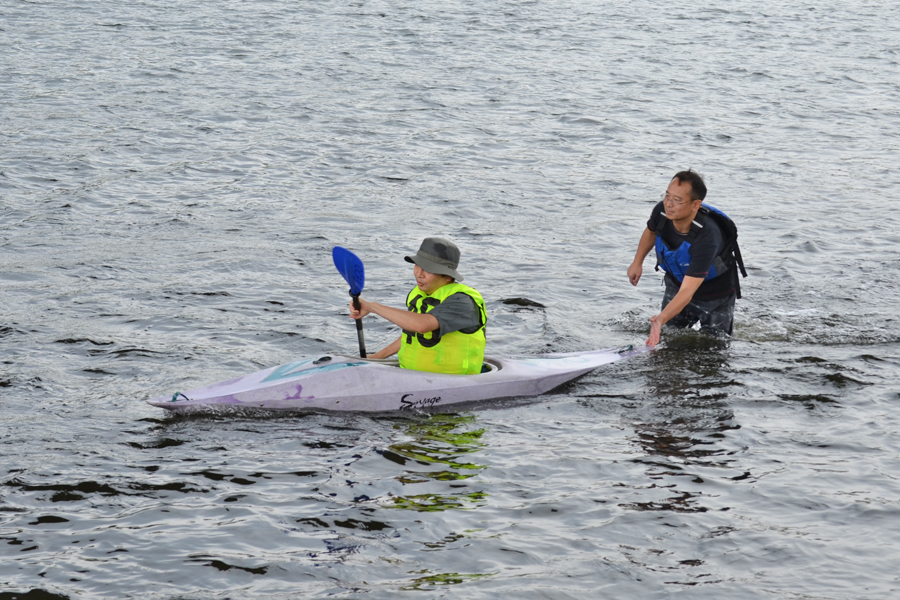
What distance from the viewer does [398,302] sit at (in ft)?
29.0

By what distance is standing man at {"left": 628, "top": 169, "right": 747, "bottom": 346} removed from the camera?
6656mm

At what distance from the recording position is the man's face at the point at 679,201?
657 cm

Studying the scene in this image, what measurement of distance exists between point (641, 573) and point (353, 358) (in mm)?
2665

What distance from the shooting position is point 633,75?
743 inches

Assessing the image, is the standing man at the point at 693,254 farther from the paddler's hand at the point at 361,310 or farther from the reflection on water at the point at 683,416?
the paddler's hand at the point at 361,310

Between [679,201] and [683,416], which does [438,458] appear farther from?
[679,201]

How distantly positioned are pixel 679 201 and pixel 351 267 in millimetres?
2225

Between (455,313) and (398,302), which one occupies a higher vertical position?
(455,313)

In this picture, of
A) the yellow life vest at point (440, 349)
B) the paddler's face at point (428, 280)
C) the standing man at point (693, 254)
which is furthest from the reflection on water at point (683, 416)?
the paddler's face at point (428, 280)

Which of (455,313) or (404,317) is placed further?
(455,313)

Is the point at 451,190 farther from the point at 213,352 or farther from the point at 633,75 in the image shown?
the point at 633,75

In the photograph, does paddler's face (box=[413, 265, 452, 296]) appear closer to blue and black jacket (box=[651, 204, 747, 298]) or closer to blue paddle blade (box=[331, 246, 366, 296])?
blue paddle blade (box=[331, 246, 366, 296])

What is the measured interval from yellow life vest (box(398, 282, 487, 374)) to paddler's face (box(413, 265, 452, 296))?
0.27ft

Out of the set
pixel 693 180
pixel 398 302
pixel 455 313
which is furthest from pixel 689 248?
pixel 398 302
